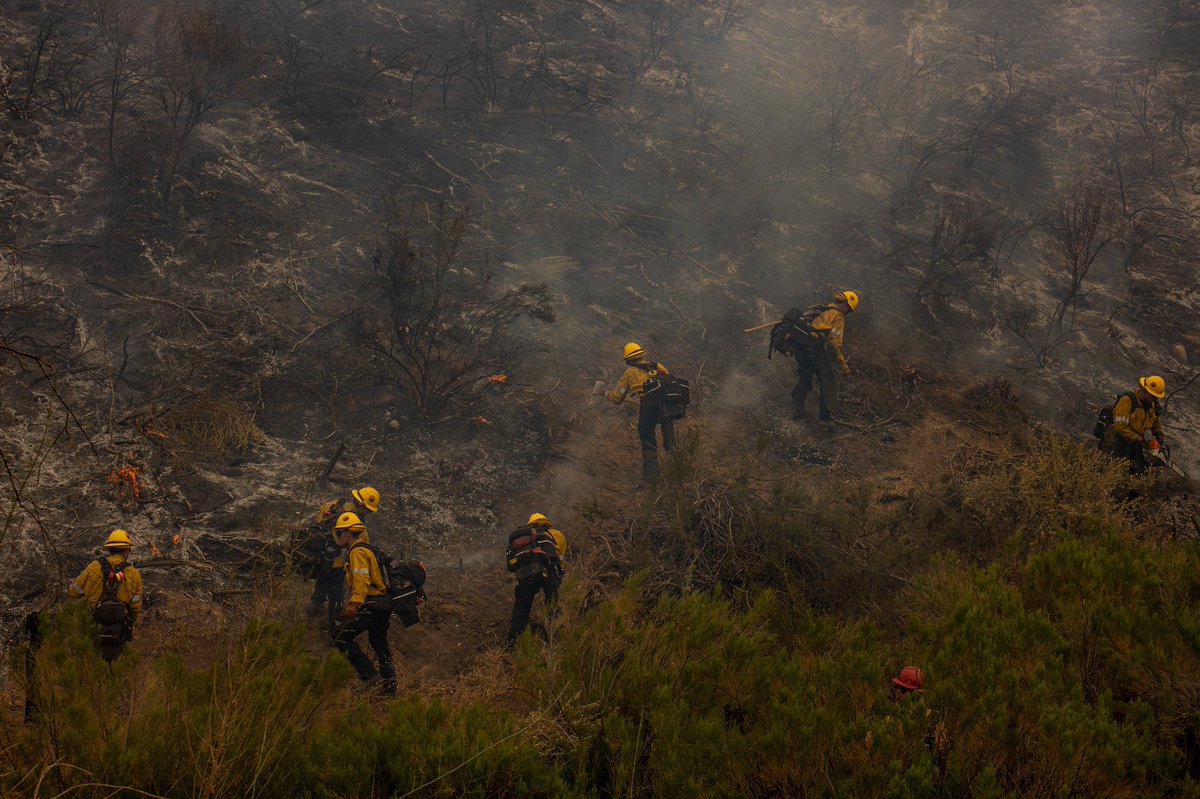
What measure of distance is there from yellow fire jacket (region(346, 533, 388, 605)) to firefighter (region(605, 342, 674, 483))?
3905 mm

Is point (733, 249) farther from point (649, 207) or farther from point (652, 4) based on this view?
point (652, 4)

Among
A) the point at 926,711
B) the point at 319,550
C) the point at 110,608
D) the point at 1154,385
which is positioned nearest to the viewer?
the point at 926,711

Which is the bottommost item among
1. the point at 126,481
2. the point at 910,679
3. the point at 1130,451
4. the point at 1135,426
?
the point at 126,481

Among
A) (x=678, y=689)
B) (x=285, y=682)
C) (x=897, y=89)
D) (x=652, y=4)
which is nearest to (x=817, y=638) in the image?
(x=678, y=689)

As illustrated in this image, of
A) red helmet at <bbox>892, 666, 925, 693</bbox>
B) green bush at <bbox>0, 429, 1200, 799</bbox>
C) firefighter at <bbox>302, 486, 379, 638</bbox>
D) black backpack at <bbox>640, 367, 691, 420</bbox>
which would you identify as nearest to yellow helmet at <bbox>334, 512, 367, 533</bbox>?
firefighter at <bbox>302, 486, 379, 638</bbox>

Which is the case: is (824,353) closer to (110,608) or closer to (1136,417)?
(1136,417)

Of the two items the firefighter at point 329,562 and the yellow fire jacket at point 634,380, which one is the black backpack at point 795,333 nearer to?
the yellow fire jacket at point 634,380

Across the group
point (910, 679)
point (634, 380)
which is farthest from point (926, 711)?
point (634, 380)

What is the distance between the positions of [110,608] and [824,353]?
8.33 m

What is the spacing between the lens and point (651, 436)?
995 cm

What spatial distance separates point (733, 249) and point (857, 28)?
381 inches

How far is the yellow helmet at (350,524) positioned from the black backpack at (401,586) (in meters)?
0.23

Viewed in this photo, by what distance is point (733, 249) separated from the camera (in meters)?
14.2

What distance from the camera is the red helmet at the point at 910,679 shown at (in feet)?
12.5
